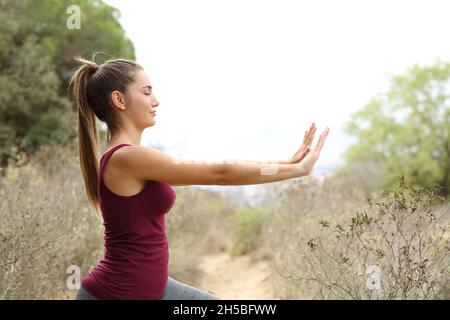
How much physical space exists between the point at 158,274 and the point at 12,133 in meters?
11.0

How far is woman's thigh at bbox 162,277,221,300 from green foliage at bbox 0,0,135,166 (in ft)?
31.8

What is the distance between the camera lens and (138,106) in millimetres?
2371

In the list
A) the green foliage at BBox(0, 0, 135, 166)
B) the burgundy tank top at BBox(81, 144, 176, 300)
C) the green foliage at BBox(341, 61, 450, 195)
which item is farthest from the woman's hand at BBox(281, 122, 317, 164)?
the green foliage at BBox(341, 61, 450, 195)

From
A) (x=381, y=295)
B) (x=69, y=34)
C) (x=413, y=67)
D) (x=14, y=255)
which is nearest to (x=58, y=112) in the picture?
(x=69, y=34)

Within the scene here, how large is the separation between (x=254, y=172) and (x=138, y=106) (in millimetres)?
538

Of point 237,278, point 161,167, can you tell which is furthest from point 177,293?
point 237,278

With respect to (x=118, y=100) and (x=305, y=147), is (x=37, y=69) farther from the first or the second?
(x=305, y=147)

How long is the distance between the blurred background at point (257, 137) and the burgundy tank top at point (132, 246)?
12.5 inches

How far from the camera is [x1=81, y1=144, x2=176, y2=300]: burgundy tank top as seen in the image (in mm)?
2133

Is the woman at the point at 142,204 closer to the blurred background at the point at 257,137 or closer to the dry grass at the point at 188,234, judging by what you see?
the blurred background at the point at 257,137

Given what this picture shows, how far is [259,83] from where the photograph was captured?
30922 mm

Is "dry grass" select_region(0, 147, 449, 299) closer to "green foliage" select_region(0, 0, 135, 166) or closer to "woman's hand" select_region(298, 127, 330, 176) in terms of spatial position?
"woman's hand" select_region(298, 127, 330, 176)

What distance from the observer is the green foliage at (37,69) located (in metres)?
12.6
